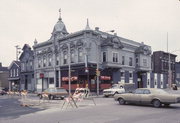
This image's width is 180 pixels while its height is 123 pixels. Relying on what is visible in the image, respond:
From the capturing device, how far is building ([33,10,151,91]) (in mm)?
38844

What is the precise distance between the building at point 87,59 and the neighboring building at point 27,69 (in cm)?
236

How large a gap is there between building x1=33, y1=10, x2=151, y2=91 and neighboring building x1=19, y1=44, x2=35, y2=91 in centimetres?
236

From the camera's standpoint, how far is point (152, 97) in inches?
695

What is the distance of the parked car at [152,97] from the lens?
16.8 metres

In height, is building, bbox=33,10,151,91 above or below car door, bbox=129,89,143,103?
above

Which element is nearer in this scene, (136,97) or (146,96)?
(146,96)

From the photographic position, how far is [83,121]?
38.0ft

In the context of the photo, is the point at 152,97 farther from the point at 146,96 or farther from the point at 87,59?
the point at 87,59

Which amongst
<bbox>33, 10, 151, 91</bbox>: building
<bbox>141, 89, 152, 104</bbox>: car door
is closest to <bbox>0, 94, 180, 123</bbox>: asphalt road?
<bbox>141, 89, 152, 104</bbox>: car door

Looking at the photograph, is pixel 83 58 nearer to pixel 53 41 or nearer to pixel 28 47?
pixel 53 41

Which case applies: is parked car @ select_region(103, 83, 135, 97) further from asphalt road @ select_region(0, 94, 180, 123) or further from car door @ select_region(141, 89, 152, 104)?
asphalt road @ select_region(0, 94, 180, 123)

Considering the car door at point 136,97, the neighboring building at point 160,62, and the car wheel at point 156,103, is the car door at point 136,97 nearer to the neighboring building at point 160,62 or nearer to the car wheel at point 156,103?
the car wheel at point 156,103

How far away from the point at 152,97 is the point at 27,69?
133 ft

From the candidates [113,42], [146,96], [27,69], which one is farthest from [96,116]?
[27,69]
